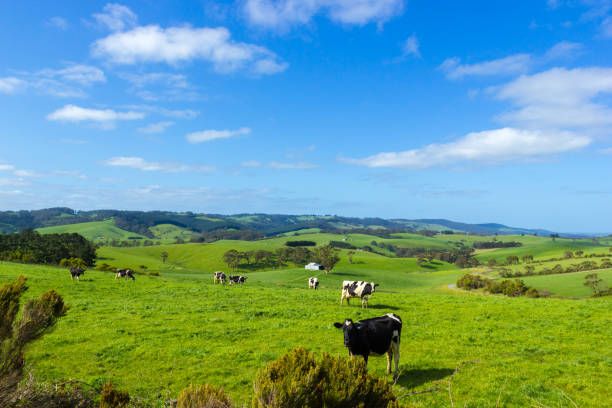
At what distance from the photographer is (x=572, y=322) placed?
18.3 m

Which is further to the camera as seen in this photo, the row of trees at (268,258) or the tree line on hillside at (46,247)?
the row of trees at (268,258)

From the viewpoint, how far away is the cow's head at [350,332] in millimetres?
10250

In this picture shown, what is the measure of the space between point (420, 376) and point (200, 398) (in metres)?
8.90

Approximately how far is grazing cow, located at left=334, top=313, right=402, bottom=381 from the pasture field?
3.57 feet

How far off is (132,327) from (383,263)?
137 meters

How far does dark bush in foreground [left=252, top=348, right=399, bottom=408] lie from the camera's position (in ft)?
14.1

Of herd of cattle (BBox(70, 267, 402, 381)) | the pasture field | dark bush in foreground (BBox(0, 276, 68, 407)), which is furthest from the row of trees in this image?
dark bush in foreground (BBox(0, 276, 68, 407))

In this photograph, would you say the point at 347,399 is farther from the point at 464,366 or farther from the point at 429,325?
the point at 429,325

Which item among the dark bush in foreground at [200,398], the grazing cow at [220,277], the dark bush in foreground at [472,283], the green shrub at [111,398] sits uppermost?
the dark bush in foreground at [200,398]

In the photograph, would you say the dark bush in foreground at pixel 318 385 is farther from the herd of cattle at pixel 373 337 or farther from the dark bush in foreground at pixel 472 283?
the dark bush in foreground at pixel 472 283

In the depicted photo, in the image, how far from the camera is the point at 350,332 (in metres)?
10.4

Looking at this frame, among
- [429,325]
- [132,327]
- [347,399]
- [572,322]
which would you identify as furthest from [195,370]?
[572,322]

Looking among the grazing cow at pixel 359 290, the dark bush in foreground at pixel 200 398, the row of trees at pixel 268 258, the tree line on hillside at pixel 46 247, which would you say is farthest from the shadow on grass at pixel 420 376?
the row of trees at pixel 268 258

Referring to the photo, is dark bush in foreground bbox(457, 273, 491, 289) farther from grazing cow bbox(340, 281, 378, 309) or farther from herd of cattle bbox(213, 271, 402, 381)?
herd of cattle bbox(213, 271, 402, 381)
